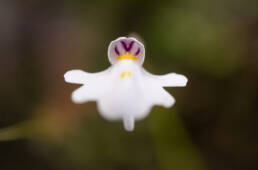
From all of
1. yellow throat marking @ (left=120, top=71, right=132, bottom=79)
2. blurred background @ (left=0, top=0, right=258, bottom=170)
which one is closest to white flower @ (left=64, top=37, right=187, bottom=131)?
yellow throat marking @ (left=120, top=71, right=132, bottom=79)

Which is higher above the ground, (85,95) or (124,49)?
(124,49)

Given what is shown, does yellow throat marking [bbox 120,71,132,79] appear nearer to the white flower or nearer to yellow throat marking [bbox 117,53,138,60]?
the white flower

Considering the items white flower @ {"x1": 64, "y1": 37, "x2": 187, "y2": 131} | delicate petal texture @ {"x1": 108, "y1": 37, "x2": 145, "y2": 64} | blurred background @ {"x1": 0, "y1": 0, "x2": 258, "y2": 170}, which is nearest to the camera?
white flower @ {"x1": 64, "y1": 37, "x2": 187, "y2": 131}

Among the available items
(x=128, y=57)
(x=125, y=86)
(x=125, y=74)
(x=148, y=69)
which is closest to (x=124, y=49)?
(x=128, y=57)

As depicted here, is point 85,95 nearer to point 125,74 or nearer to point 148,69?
point 125,74

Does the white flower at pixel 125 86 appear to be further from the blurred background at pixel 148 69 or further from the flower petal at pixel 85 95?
the blurred background at pixel 148 69

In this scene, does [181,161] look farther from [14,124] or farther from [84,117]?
[14,124]
